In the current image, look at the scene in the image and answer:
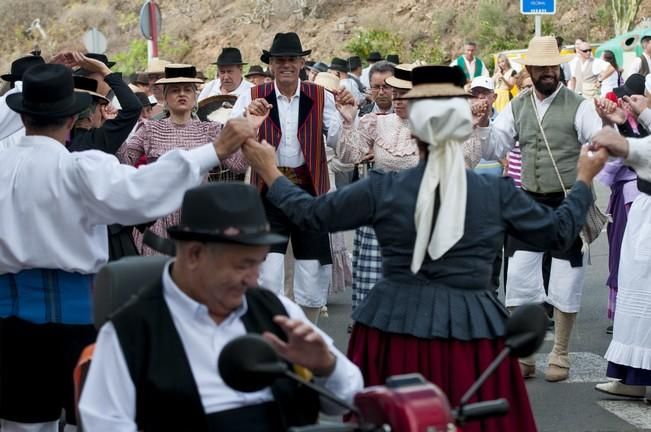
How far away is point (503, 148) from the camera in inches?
355

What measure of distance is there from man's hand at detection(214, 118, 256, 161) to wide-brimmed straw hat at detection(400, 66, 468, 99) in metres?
0.67

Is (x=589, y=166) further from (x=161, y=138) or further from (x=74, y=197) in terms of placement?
(x=161, y=138)

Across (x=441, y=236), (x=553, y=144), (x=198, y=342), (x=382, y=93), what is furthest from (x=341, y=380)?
(x=382, y=93)

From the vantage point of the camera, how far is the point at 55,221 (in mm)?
5477

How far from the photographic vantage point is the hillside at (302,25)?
42594mm

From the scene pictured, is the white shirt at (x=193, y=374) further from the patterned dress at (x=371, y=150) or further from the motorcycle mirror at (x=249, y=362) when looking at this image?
the patterned dress at (x=371, y=150)

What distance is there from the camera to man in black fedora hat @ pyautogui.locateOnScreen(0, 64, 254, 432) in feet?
17.3

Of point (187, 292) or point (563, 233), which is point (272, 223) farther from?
point (187, 292)

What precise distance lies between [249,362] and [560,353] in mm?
5509

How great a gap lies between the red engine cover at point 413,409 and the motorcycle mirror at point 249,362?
0.93ft

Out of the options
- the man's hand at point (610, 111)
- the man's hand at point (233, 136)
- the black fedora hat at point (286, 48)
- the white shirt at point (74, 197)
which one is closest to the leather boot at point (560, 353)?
the man's hand at point (610, 111)

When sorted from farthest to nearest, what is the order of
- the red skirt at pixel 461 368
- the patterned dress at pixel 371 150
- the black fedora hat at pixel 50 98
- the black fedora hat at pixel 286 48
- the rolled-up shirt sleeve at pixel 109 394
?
the black fedora hat at pixel 286 48 → the patterned dress at pixel 371 150 → the black fedora hat at pixel 50 98 → the red skirt at pixel 461 368 → the rolled-up shirt sleeve at pixel 109 394

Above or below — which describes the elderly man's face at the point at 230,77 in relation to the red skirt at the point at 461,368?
above

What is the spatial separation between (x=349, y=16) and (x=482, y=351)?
4583cm
